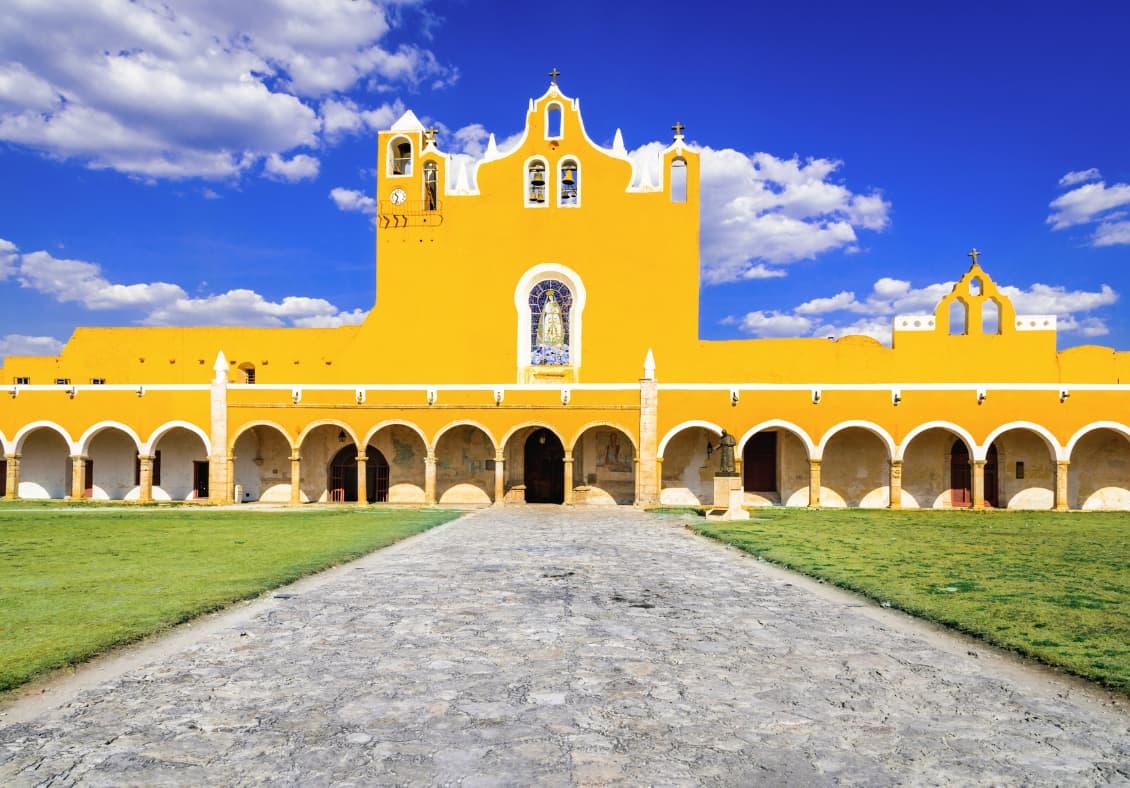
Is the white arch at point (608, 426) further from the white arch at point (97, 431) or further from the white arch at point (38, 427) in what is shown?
the white arch at point (38, 427)

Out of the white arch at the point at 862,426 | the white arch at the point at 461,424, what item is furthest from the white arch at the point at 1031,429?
the white arch at the point at 461,424

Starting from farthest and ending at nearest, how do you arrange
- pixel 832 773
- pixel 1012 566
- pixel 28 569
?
pixel 1012 566 → pixel 28 569 → pixel 832 773

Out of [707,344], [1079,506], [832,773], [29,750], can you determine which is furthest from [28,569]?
[1079,506]

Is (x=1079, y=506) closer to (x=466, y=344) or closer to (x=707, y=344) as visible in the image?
(x=707, y=344)

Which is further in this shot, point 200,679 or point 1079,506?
point 1079,506

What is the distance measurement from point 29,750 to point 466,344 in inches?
853

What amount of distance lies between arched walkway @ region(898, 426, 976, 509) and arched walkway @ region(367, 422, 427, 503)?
15456 mm

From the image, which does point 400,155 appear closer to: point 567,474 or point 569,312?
point 569,312

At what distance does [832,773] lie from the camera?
13.1 feet

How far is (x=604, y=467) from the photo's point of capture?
24.6 meters

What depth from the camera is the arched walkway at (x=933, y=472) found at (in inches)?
956

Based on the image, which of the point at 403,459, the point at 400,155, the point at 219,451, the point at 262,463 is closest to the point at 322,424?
the point at 403,459

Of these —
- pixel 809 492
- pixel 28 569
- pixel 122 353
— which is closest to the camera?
pixel 28 569

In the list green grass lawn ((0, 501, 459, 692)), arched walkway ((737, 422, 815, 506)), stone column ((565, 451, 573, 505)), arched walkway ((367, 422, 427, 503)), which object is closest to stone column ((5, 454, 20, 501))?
green grass lawn ((0, 501, 459, 692))
